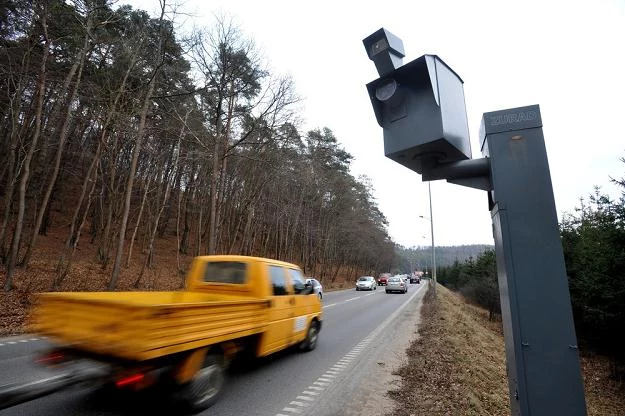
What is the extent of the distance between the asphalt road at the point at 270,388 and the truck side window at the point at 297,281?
1.44 m

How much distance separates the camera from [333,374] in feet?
21.2

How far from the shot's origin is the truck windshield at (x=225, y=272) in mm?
6617

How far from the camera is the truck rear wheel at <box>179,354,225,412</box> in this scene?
438 centimetres

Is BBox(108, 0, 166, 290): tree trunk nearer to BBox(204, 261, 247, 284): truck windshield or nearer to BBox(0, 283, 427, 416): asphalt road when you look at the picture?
BBox(0, 283, 427, 416): asphalt road

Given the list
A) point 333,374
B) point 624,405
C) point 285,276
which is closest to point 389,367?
point 333,374

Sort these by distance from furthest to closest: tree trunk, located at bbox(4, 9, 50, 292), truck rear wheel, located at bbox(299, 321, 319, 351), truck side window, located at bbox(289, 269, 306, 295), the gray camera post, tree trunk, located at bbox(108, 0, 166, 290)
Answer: tree trunk, located at bbox(108, 0, 166, 290) → tree trunk, located at bbox(4, 9, 50, 292) → truck rear wheel, located at bbox(299, 321, 319, 351) → truck side window, located at bbox(289, 269, 306, 295) → the gray camera post

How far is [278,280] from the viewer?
700cm

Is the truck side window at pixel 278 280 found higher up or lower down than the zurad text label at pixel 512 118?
lower down

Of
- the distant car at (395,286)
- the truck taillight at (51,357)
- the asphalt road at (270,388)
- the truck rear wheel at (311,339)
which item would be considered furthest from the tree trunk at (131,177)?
the distant car at (395,286)

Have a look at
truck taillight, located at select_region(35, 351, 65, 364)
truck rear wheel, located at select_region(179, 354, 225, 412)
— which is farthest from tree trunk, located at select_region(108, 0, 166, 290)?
truck rear wheel, located at select_region(179, 354, 225, 412)

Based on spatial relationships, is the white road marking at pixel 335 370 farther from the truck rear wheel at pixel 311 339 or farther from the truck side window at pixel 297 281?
the truck side window at pixel 297 281

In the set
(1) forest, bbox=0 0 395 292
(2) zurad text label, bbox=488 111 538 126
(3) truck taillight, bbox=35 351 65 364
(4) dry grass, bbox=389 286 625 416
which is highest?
(1) forest, bbox=0 0 395 292

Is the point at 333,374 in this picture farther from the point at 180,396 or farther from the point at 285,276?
the point at 180,396

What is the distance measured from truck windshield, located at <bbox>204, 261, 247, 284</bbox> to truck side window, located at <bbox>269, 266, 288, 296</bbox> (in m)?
0.57
